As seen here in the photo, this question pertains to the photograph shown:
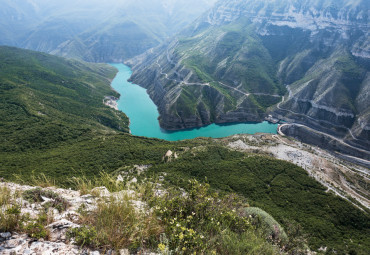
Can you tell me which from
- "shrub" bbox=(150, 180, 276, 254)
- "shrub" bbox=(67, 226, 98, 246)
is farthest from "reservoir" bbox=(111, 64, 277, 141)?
"shrub" bbox=(67, 226, 98, 246)

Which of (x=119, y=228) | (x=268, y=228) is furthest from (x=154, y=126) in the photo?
(x=119, y=228)

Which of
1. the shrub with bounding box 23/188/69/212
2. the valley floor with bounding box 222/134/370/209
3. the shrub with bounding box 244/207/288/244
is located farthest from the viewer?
the valley floor with bounding box 222/134/370/209

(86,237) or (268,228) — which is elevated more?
(86,237)

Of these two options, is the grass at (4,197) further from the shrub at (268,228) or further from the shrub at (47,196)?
the shrub at (268,228)

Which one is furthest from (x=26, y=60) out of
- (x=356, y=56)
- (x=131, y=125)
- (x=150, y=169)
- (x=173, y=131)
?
(x=356, y=56)

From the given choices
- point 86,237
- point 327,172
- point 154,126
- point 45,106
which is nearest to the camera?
point 86,237

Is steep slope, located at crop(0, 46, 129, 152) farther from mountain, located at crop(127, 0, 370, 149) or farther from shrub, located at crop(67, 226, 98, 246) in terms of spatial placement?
shrub, located at crop(67, 226, 98, 246)

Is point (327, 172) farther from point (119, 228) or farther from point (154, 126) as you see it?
point (154, 126)

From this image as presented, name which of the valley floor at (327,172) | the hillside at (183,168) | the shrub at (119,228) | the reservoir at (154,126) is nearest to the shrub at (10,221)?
the shrub at (119,228)
